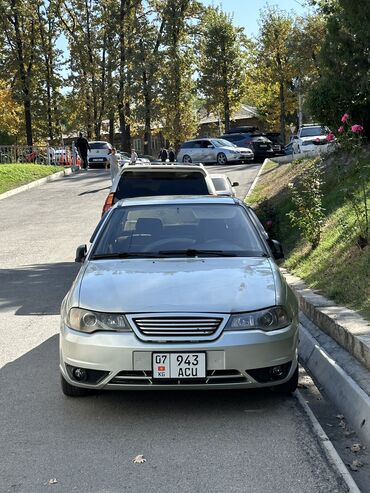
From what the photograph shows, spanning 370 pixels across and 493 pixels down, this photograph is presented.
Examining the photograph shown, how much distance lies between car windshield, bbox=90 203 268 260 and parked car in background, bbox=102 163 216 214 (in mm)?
3332

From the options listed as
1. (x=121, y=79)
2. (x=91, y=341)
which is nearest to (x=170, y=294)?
(x=91, y=341)

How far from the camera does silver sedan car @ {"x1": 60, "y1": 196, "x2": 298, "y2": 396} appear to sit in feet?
14.7

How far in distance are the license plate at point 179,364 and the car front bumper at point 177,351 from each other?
0.03m

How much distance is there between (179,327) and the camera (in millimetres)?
4504

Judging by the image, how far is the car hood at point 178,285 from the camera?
462 cm

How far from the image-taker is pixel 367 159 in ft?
43.6

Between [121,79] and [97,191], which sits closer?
[97,191]

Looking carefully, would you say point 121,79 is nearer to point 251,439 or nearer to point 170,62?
point 170,62

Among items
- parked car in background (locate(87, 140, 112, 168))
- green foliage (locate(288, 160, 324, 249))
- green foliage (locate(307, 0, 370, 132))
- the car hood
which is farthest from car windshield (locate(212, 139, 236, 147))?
the car hood

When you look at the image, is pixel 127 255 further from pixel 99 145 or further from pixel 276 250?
pixel 99 145

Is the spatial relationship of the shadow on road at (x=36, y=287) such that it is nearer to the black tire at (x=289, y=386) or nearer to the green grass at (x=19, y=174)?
the black tire at (x=289, y=386)

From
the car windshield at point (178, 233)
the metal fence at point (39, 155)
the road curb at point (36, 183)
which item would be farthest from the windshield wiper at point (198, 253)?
the metal fence at point (39, 155)

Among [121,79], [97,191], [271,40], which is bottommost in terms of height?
[97,191]

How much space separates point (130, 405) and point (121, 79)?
45.1 m
